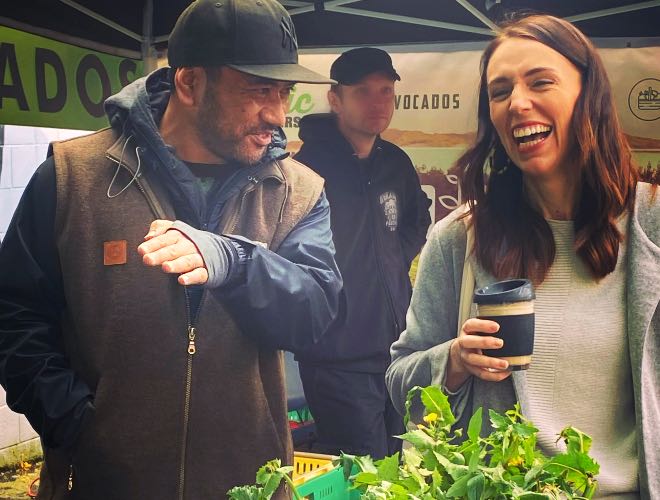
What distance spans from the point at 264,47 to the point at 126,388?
86cm

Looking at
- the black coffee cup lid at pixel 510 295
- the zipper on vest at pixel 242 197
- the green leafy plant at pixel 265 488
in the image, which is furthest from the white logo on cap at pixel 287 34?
the green leafy plant at pixel 265 488

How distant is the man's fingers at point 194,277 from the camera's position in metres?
1.84

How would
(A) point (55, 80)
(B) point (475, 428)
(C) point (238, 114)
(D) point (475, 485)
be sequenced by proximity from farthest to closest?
(A) point (55, 80) < (C) point (238, 114) < (B) point (475, 428) < (D) point (475, 485)

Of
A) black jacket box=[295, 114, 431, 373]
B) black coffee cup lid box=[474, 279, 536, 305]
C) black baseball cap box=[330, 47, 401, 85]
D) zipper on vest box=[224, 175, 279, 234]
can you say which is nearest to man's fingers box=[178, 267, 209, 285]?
zipper on vest box=[224, 175, 279, 234]

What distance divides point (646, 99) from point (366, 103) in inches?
29.9

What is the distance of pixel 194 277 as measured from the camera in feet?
6.04

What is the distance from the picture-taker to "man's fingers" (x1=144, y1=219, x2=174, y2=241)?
1862 millimetres

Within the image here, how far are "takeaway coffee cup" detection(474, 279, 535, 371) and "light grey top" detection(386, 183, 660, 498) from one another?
76 mm

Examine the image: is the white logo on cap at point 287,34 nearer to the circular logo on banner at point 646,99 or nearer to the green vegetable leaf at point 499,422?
the circular logo on banner at point 646,99

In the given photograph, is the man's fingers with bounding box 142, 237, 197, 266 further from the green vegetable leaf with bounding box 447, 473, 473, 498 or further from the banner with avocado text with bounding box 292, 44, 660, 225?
the green vegetable leaf with bounding box 447, 473, 473, 498

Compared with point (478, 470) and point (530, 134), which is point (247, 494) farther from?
point (530, 134)

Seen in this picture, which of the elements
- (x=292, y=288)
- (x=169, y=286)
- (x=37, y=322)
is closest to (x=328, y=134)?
(x=292, y=288)

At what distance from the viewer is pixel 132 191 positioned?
2049mm

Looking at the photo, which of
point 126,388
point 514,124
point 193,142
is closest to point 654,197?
point 514,124
